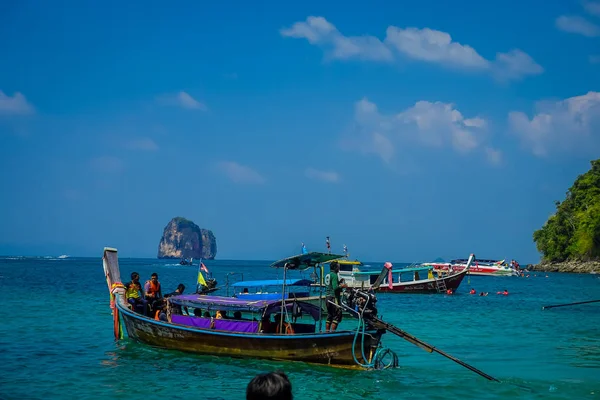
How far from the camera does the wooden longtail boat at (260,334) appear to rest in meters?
16.5

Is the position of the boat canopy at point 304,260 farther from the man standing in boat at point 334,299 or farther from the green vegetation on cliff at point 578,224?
the green vegetation on cliff at point 578,224

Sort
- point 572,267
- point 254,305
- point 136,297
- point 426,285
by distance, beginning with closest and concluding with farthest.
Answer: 1. point 254,305
2. point 136,297
3. point 426,285
4. point 572,267

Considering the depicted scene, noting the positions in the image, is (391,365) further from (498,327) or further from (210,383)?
(498,327)

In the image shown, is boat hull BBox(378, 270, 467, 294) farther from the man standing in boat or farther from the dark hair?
the dark hair

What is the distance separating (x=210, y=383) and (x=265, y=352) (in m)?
2.27

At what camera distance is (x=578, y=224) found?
95188mm

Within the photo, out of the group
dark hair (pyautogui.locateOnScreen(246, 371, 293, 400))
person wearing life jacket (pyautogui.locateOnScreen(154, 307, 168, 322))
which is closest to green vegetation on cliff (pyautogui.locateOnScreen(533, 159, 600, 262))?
person wearing life jacket (pyautogui.locateOnScreen(154, 307, 168, 322))

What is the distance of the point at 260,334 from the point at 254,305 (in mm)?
1009

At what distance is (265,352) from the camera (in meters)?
17.7

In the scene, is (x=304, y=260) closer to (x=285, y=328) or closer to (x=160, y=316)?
(x=285, y=328)

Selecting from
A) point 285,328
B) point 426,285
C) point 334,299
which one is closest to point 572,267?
point 426,285

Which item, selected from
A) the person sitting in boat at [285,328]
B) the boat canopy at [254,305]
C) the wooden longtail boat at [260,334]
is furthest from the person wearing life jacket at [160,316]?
the person sitting in boat at [285,328]

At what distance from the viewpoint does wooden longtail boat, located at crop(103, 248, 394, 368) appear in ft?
54.2

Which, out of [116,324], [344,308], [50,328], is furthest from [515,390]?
[50,328]
